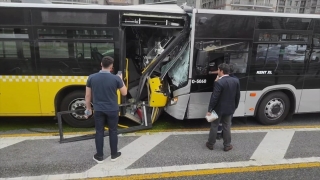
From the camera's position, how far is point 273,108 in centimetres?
581

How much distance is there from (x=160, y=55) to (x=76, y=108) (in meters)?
2.22

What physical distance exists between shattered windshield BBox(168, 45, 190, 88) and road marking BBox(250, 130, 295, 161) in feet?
6.52

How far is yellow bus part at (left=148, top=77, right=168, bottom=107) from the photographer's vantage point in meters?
5.38

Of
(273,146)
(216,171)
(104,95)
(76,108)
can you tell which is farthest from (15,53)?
(273,146)

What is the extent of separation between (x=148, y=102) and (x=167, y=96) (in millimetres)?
461

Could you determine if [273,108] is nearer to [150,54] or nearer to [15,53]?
[150,54]

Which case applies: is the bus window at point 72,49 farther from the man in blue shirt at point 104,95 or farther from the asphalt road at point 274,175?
the asphalt road at point 274,175

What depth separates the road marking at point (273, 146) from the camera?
4.36 m

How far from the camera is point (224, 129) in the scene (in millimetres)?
4461

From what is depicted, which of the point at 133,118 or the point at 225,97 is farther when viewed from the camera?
the point at 133,118

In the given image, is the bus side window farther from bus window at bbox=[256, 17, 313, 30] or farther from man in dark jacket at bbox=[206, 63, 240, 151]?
bus window at bbox=[256, 17, 313, 30]

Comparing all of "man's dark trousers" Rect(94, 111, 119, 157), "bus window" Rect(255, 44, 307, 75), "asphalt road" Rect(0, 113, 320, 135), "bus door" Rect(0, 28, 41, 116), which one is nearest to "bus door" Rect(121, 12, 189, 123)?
"asphalt road" Rect(0, 113, 320, 135)

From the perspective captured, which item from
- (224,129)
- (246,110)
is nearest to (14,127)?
(224,129)

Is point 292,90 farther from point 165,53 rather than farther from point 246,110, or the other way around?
point 165,53
